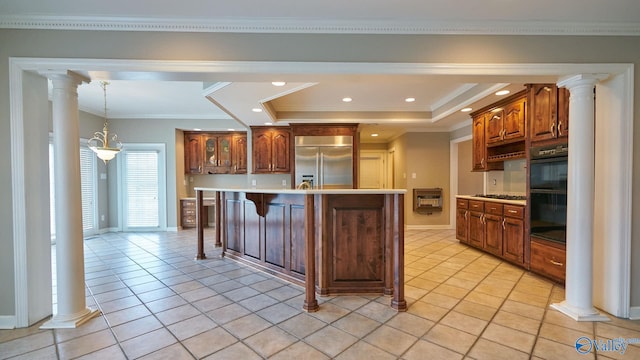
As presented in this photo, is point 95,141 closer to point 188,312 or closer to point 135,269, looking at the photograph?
point 135,269

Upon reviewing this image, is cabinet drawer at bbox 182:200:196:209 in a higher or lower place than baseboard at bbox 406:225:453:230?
higher

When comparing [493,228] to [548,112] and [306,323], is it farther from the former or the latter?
[306,323]

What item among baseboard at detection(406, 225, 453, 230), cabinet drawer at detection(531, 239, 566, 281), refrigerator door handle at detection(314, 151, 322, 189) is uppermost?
refrigerator door handle at detection(314, 151, 322, 189)

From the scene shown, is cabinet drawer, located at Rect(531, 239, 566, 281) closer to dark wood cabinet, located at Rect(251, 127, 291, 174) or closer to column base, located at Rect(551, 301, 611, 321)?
column base, located at Rect(551, 301, 611, 321)

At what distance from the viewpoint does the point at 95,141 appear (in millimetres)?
5781

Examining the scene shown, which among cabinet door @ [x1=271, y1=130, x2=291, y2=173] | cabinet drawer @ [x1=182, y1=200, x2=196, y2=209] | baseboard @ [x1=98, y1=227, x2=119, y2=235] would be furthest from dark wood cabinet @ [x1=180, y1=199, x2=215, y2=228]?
cabinet door @ [x1=271, y1=130, x2=291, y2=173]

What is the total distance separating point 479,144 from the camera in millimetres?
4727

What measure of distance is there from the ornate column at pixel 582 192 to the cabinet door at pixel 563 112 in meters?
0.60

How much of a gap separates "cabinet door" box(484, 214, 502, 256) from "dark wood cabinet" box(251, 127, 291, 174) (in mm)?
3837

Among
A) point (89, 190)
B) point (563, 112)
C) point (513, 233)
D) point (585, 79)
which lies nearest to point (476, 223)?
point (513, 233)

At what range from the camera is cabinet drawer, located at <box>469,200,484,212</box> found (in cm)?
432

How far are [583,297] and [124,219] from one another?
24.9ft

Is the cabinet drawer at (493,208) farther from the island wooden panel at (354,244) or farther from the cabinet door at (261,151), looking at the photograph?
the cabinet door at (261,151)

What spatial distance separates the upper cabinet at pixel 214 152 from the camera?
6688 millimetres
